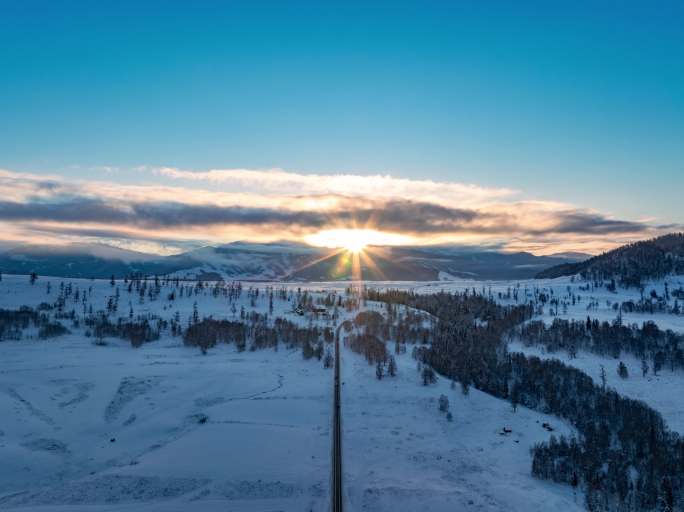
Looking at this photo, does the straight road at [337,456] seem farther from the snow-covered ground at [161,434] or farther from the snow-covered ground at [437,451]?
the snow-covered ground at [161,434]


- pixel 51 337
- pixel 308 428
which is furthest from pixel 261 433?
pixel 51 337

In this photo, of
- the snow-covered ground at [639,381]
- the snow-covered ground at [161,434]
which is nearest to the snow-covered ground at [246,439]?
the snow-covered ground at [161,434]

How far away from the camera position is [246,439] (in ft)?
169

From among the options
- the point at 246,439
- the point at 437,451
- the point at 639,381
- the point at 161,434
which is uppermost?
the point at 246,439

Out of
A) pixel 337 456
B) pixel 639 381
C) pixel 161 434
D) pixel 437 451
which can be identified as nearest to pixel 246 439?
pixel 161 434

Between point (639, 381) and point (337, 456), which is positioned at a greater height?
point (337, 456)

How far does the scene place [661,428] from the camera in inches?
2702

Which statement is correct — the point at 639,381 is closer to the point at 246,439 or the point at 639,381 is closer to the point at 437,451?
the point at 437,451

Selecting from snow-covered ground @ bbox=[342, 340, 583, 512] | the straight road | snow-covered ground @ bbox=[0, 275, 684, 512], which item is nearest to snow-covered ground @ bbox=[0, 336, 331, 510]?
snow-covered ground @ bbox=[0, 275, 684, 512]

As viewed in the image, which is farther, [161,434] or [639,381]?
[639,381]

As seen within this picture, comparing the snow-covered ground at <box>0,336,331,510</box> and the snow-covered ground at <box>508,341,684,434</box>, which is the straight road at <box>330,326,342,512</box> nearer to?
the snow-covered ground at <box>0,336,331,510</box>

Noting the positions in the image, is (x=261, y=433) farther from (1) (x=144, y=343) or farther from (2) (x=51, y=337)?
(2) (x=51, y=337)

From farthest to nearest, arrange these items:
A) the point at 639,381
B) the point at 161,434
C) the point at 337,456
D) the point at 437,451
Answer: the point at 639,381 < the point at 161,434 < the point at 437,451 < the point at 337,456

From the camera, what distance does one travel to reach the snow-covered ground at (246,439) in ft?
128
